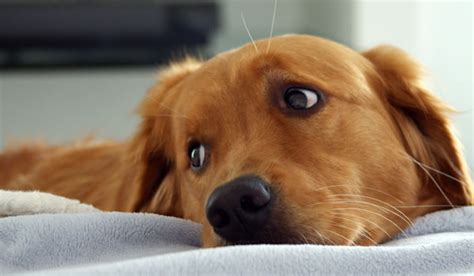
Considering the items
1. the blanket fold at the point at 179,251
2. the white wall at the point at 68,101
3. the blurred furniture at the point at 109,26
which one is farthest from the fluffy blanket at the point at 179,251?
the white wall at the point at 68,101

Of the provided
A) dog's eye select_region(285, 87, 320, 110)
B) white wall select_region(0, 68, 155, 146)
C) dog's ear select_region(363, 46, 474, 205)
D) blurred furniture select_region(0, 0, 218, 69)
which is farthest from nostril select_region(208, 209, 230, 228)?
white wall select_region(0, 68, 155, 146)

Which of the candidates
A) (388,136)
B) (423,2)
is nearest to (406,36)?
(423,2)

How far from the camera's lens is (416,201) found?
1.56m

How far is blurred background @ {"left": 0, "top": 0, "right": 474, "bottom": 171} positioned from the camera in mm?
4258

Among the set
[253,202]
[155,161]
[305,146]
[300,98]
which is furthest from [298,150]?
[155,161]

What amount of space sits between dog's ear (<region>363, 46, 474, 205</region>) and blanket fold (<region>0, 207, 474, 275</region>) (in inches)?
4.8

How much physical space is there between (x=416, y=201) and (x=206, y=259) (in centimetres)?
70

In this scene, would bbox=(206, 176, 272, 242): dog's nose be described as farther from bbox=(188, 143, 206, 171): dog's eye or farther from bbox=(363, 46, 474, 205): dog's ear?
bbox=(363, 46, 474, 205): dog's ear

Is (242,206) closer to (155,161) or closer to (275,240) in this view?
(275,240)

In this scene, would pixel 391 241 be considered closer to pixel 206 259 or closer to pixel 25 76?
pixel 206 259

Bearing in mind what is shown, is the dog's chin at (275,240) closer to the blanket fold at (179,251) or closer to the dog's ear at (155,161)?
the blanket fold at (179,251)

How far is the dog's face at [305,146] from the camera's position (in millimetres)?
1208

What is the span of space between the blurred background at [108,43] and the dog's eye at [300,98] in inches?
96.4

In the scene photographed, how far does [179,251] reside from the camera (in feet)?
4.09
